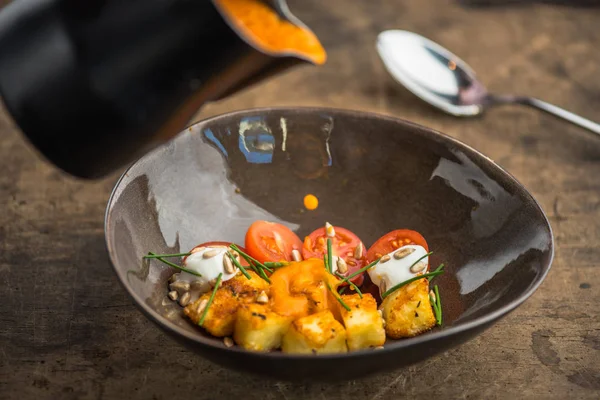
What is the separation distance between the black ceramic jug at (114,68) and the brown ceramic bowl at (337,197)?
0.24 meters

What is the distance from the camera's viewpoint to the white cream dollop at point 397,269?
1468 mm

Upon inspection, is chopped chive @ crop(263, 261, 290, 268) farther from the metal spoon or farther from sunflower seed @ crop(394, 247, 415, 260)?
the metal spoon

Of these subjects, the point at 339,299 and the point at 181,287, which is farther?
the point at 181,287

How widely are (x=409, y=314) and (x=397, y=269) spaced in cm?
11

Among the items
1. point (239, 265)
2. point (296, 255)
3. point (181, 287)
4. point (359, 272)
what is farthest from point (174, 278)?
point (359, 272)

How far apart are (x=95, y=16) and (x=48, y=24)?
9 cm

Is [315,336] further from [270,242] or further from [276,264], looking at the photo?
[270,242]

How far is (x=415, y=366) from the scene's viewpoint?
1495 mm

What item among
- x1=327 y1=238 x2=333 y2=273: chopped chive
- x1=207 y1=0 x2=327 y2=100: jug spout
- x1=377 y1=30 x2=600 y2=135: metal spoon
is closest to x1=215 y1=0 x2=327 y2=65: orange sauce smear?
x1=207 y1=0 x2=327 y2=100: jug spout

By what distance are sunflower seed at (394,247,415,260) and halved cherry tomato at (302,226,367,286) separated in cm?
11

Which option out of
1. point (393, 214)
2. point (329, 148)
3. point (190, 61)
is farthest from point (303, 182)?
point (190, 61)

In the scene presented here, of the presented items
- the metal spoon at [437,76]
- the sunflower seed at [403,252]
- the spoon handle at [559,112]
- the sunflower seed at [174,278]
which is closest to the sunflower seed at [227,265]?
the sunflower seed at [174,278]

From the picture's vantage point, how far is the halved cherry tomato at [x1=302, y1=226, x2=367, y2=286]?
159 centimetres

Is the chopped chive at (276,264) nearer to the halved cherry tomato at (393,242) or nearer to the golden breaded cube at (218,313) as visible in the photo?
the golden breaded cube at (218,313)
